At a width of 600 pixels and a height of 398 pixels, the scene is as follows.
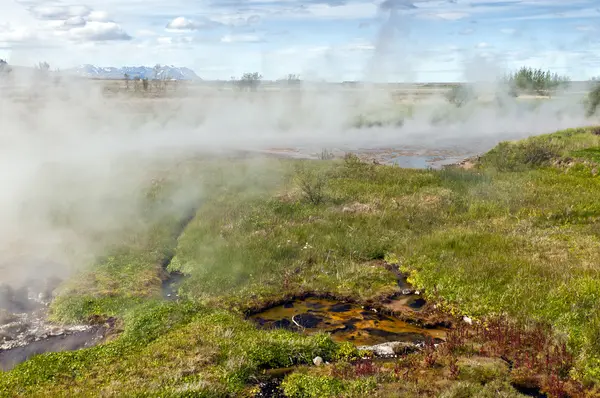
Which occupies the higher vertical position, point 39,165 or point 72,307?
point 39,165

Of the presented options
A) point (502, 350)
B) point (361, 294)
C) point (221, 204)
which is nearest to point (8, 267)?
point (221, 204)

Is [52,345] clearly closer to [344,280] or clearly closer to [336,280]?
[336,280]

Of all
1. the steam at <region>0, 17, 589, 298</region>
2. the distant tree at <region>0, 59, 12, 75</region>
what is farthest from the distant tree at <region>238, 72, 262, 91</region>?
the distant tree at <region>0, 59, 12, 75</region>

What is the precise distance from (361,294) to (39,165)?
25666 millimetres

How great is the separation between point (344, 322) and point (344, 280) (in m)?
2.60

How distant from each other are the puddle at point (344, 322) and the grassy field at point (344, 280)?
589 millimetres

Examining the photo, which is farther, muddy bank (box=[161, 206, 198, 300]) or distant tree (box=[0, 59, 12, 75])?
distant tree (box=[0, 59, 12, 75])

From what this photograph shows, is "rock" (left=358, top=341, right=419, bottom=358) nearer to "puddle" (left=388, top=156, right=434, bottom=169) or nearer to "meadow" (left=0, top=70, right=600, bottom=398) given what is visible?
"meadow" (left=0, top=70, right=600, bottom=398)

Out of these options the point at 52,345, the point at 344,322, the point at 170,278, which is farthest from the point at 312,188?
the point at 52,345

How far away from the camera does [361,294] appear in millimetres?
15922

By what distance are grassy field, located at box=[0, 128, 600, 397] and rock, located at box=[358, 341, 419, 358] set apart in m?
0.58

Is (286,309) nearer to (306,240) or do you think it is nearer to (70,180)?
(306,240)

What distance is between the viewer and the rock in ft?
39.4

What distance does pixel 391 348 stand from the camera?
1224 cm
